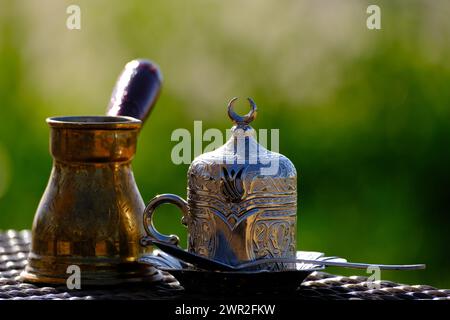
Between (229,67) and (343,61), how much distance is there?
0.37 metres

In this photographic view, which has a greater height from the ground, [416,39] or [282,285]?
[416,39]

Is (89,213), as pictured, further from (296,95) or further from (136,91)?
(296,95)

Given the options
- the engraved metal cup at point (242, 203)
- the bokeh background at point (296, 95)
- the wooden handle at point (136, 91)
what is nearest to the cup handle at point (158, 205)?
the engraved metal cup at point (242, 203)

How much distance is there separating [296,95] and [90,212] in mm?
1875

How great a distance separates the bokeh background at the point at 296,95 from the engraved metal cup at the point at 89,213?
1.62m

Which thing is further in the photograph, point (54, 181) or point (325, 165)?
point (325, 165)

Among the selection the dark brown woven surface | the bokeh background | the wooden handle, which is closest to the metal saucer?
the dark brown woven surface

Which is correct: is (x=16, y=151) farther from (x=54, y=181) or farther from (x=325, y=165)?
(x=54, y=181)

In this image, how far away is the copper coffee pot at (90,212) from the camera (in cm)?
138

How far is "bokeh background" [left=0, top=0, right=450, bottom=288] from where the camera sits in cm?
308

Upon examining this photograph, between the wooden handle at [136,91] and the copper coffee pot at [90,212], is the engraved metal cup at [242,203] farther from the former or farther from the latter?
the wooden handle at [136,91]

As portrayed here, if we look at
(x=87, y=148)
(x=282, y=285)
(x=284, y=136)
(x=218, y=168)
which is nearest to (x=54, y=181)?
(x=87, y=148)

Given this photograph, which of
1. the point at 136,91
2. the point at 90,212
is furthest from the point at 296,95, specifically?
the point at 90,212
